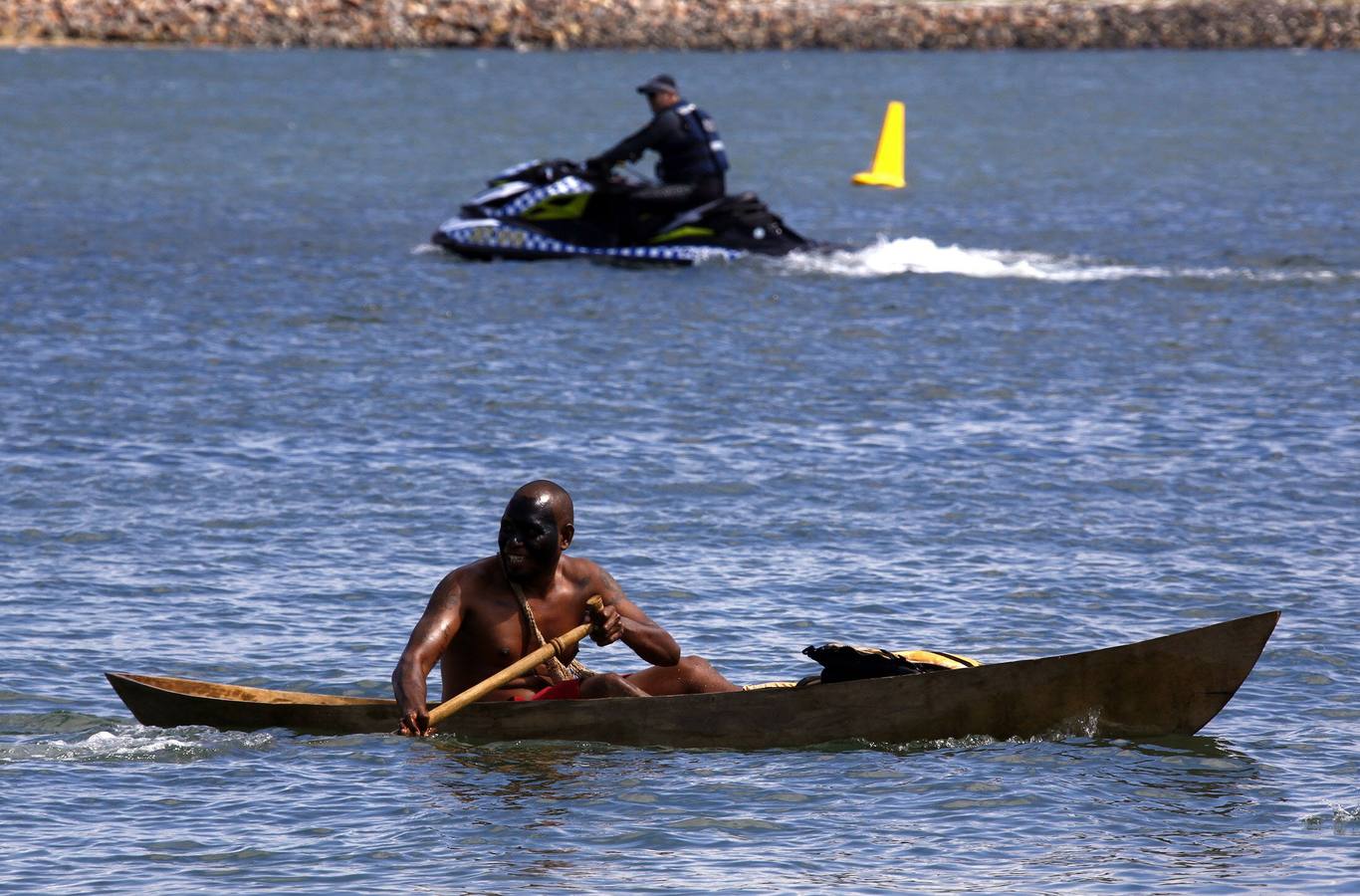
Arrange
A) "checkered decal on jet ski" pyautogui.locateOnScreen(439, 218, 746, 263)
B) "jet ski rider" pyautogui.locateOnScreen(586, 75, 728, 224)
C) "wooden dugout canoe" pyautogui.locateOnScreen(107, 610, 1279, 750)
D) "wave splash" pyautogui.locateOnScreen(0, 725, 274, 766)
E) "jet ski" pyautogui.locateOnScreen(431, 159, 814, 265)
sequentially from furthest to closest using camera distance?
1. "checkered decal on jet ski" pyautogui.locateOnScreen(439, 218, 746, 263)
2. "jet ski" pyautogui.locateOnScreen(431, 159, 814, 265)
3. "jet ski rider" pyautogui.locateOnScreen(586, 75, 728, 224)
4. "wave splash" pyautogui.locateOnScreen(0, 725, 274, 766)
5. "wooden dugout canoe" pyautogui.locateOnScreen(107, 610, 1279, 750)

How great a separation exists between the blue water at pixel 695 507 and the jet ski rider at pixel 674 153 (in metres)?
1.02

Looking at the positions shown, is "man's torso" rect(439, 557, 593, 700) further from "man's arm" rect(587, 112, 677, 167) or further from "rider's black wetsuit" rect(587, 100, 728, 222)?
"man's arm" rect(587, 112, 677, 167)

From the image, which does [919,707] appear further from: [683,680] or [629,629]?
[629,629]

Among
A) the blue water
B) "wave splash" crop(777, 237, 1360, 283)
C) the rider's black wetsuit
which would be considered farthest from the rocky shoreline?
the rider's black wetsuit

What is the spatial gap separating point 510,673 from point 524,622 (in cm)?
29

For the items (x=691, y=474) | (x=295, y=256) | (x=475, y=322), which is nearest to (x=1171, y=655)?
(x=691, y=474)

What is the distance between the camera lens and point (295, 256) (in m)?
26.4

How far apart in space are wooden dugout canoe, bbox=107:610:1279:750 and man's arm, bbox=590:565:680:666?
210 mm

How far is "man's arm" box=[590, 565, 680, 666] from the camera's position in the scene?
29.2 ft

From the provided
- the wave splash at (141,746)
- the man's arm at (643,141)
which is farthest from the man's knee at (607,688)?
the man's arm at (643,141)

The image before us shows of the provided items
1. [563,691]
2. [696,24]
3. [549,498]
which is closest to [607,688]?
[563,691]

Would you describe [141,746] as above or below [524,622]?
below

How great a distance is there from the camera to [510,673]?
8805 mm

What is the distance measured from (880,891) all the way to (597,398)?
34.6ft
